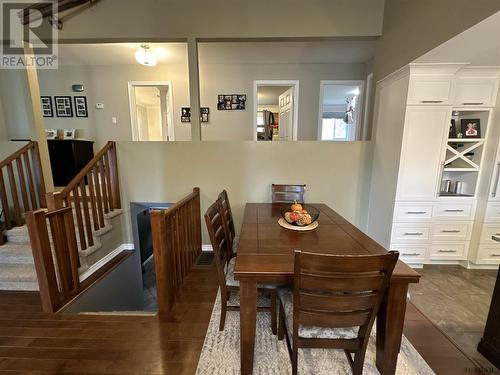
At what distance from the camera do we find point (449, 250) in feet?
8.70

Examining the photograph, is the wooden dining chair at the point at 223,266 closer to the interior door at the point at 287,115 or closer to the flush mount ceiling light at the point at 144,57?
the flush mount ceiling light at the point at 144,57

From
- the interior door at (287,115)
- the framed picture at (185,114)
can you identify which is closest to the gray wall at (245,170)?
the interior door at (287,115)

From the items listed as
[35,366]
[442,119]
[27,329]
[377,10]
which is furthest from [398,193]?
[27,329]

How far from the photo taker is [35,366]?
142 centimetres

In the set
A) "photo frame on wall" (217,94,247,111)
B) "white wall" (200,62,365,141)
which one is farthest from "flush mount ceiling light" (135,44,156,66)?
"photo frame on wall" (217,94,247,111)

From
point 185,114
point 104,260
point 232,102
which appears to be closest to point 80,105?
point 185,114

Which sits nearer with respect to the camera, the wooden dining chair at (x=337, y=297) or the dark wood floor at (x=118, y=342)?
the wooden dining chair at (x=337, y=297)

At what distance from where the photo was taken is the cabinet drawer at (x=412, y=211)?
2492 millimetres

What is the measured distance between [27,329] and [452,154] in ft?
14.6

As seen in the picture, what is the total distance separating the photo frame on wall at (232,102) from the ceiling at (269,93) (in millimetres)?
861

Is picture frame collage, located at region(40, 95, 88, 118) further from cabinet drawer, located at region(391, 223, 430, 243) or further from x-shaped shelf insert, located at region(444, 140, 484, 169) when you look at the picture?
x-shaped shelf insert, located at region(444, 140, 484, 169)

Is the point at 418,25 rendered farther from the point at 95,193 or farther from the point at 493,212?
the point at 95,193

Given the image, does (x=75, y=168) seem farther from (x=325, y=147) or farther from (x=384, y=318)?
(x=384, y=318)

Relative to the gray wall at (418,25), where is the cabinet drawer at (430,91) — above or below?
below
